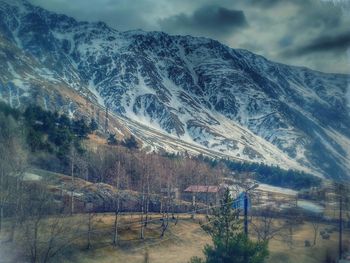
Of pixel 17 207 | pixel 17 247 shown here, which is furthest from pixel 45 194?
pixel 17 247

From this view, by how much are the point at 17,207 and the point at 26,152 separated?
86.2ft

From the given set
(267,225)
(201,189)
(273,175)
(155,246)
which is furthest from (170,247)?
(273,175)

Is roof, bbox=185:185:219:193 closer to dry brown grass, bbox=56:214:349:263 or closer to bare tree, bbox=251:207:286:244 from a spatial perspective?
bare tree, bbox=251:207:286:244

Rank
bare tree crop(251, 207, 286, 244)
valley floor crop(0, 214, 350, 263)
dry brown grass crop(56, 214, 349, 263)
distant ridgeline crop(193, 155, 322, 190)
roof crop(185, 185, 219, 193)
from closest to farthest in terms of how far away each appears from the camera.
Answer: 1. valley floor crop(0, 214, 350, 263)
2. dry brown grass crop(56, 214, 349, 263)
3. bare tree crop(251, 207, 286, 244)
4. roof crop(185, 185, 219, 193)
5. distant ridgeline crop(193, 155, 322, 190)

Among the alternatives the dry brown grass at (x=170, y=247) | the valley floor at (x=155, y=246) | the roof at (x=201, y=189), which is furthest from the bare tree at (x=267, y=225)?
the roof at (x=201, y=189)

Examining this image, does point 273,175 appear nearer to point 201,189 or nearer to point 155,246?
point 201,189

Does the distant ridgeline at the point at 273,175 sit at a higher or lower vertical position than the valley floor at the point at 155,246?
higher

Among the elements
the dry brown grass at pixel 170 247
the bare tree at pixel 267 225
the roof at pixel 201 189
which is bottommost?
the dry brown grass at pixel 170 247

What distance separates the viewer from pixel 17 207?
55.6m

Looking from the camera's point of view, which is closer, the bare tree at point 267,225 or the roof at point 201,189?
the bare tree at point 267,225

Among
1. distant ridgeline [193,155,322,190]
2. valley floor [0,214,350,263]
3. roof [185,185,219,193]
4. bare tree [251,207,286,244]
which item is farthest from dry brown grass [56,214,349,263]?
distant ridgeline [193,155,322,190]

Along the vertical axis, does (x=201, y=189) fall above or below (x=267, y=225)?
above

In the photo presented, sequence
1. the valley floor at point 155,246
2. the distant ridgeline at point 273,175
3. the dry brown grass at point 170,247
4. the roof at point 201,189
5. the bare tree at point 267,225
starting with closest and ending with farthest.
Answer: the valley floor at point 155,246 → the dry brown grass at point 170,247 → the bare tree at point 267,225 → the roof at point 201,189 → the distant ridgeline at point 273,175

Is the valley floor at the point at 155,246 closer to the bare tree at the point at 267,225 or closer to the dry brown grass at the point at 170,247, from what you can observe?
the dry brown grass at the point at 170,247
